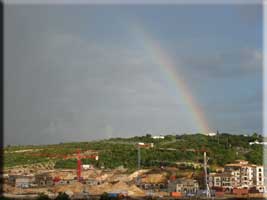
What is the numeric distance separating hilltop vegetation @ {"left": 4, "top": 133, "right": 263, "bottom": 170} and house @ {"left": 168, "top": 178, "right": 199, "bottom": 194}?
0.81 metres

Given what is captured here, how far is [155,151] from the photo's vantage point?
36.8 feet

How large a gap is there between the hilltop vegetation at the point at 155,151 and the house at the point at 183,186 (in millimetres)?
810

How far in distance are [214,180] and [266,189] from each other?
111 centimetres

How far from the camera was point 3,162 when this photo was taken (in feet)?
33.8

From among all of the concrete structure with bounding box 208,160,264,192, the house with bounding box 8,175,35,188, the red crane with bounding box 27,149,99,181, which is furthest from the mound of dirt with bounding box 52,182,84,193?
the concrete structure with bounding box 208,160,264,192

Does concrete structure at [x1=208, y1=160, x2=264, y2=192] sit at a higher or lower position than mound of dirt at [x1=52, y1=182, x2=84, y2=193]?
higher

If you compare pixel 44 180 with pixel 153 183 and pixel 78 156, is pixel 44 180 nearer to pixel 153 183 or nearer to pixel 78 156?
pixel 78 156

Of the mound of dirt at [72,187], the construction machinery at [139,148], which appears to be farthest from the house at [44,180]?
the construction machinery at [139,148]

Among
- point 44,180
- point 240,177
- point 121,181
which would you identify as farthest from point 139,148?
point 240,177

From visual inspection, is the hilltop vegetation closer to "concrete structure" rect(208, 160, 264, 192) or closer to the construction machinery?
the construction machinery

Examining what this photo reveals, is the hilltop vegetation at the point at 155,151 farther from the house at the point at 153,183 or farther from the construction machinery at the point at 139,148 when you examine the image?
the house at the point at 153,183

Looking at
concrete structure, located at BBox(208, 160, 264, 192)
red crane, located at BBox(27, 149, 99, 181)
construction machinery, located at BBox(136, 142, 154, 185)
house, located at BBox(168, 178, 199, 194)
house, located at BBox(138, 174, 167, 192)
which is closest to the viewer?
house, located at BBox(168, 178, 199, 194)

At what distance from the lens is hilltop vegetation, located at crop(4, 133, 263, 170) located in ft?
33.3

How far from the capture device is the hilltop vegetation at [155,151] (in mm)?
10141
